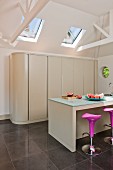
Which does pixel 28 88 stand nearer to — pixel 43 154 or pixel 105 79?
pixel 43 154

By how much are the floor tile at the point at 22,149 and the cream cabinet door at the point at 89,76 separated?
11.1 feet

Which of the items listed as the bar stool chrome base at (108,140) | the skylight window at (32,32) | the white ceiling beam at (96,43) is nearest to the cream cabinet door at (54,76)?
the skylight window at (32,32)

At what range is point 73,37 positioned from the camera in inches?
214

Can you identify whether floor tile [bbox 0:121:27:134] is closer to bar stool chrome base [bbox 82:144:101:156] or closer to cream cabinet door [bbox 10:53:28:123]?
cream cabinet door [bbox 10:53:28:123]

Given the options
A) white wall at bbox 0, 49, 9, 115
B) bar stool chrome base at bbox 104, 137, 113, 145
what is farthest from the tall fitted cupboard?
bar stool chrome base at bbox 104, 137, 113, 145

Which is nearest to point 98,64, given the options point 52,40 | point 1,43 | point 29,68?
point 52,40

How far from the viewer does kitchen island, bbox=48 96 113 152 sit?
8.13ft

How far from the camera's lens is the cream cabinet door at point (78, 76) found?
520 centimetres

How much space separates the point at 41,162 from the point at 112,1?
4243 mm

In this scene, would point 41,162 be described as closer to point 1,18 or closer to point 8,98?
point 8,98

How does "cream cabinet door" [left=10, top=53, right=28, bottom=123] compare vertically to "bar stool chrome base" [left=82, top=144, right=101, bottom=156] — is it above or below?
above

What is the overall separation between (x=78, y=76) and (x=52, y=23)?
7.35 ft

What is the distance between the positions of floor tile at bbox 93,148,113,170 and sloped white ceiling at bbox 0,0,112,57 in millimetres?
3902

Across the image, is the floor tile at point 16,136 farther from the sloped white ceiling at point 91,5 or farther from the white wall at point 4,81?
the sloped white ceiling at point 91,5
